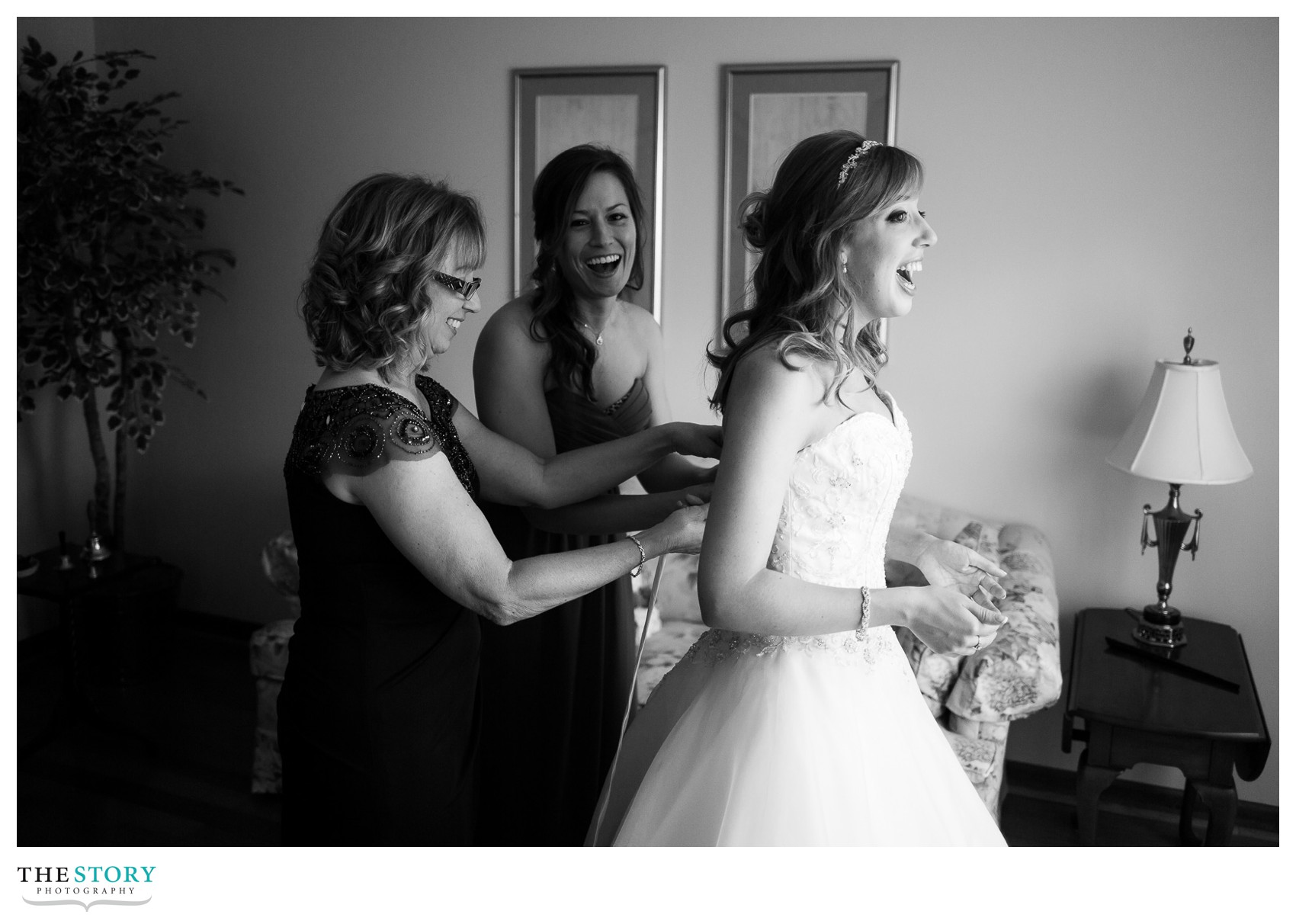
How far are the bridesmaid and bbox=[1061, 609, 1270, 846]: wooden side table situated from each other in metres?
1.21

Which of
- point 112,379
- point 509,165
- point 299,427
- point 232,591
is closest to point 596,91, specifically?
point 509,165

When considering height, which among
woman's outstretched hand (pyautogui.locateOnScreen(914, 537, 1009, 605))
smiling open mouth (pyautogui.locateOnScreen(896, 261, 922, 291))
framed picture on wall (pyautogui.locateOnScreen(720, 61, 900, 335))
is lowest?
woman's outstretched hand (pyautogui.locateOnScreen(914, 537, 1009, 605))

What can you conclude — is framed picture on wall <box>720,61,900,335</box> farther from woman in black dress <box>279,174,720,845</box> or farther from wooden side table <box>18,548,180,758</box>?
wooden side table <box>18,548,180,758</box>

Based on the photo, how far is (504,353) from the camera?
6.75 feet

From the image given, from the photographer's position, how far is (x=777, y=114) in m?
3.29

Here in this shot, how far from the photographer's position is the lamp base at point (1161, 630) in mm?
2879

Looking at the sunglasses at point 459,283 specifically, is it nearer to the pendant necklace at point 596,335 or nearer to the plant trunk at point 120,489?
the pendant necklace at point 596,335

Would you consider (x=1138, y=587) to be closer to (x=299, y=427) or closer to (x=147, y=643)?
(x=299, y=427)

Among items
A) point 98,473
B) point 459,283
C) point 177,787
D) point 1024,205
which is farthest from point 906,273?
point 98,473

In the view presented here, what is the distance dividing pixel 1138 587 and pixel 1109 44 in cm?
155

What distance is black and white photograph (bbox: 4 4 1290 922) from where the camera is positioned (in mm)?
1558

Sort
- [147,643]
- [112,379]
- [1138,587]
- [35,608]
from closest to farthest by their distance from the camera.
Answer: [1138,587]
[112,379]
[147,643]
[35,608]

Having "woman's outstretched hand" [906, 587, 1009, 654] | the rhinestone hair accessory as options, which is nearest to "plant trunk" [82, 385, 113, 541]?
the rhinestone hair accessory

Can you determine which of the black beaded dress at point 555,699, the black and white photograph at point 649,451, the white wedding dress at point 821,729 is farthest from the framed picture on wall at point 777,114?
the white wedding dress at point 821,729
